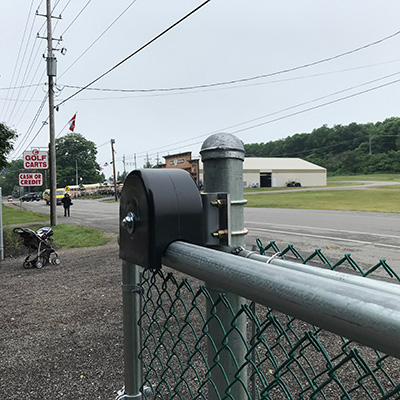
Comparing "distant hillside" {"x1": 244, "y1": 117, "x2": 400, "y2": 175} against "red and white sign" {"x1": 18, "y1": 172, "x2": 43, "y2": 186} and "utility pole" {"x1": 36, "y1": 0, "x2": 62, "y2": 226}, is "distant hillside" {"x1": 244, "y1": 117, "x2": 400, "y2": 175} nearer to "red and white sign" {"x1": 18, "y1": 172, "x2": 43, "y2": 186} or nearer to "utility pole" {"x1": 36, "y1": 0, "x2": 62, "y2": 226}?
"red and white sign" {"x1": 18, "y1": 172, "x2": 43, "y2": 186}

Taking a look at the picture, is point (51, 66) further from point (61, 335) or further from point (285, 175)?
point (285, 175)

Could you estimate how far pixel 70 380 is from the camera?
10.2ft

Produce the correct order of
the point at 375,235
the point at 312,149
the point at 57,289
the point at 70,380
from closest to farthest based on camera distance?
1. the point at 70,380
2. the point at 57,289
3. the point at 375,235
4. the point at 312,149

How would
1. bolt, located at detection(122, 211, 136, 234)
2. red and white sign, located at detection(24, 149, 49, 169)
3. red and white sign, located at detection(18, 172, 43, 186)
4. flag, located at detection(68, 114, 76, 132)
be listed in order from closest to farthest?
bolt, located at detection(122, 211, 136, 234)
red and white sign, located at detection(24, 149, 49, 169)
red and white sign, located at detection(18, 172, 43, 186)
flag, located at detection(68, 114, 76, 132)

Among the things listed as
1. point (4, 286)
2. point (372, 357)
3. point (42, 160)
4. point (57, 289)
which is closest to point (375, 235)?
point (372, 357)

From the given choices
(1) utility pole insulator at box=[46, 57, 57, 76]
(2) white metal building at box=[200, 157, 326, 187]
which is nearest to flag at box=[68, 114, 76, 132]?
(1) utility pole insulator at box=[46, 57, 57, 76]

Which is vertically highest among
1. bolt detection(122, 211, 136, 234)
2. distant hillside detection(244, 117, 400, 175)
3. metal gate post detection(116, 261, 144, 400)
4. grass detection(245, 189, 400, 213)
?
distant hillside detection(244, 117, 400, 175)

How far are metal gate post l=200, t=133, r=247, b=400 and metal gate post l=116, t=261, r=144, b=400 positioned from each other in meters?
0.55

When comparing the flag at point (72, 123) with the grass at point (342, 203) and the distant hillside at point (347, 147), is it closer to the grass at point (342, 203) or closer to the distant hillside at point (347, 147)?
the grass at point (342, 203)

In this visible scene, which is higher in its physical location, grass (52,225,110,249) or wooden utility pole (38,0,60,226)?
wooden utility pole (38,0,60,226)

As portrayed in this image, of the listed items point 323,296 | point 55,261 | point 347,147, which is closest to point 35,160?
point 55,261

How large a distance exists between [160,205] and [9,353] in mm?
3318

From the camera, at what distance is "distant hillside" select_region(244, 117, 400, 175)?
92.7m

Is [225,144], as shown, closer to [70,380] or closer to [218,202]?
[218,202]
